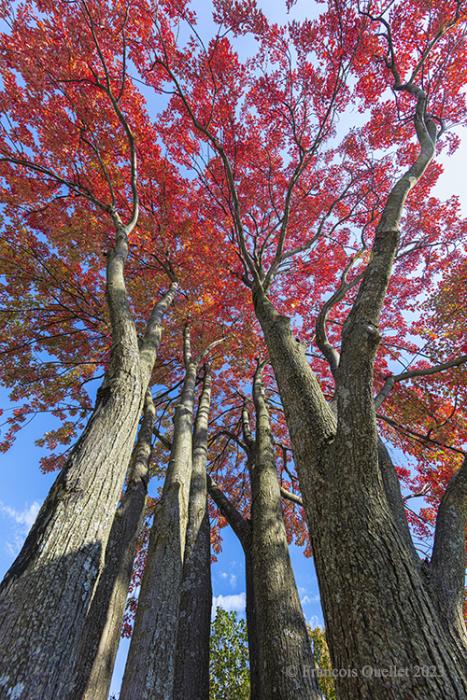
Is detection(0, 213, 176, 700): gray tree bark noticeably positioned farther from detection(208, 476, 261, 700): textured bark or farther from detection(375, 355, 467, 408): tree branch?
detection(208, 476, 261, 700): textured bark

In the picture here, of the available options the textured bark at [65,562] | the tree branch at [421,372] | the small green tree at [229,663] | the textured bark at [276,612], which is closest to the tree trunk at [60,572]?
the textured bark at [65,562]

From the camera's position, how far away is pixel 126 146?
26.1 feet

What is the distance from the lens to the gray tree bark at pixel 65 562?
4.90 ft

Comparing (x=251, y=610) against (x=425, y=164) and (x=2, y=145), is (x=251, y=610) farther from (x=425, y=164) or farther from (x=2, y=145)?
(x=2, y=145)

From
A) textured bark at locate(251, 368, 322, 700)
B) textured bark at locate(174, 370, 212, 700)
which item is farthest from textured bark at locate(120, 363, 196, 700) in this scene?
textured bark at locate(251, 368, 322, 700)

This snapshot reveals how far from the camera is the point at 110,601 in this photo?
375 centimetres

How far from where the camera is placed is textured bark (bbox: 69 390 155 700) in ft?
10.4

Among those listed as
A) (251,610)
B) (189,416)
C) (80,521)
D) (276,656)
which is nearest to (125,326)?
(80,521)

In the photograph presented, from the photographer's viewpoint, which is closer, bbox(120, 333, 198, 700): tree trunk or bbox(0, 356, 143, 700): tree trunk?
bbox(0, 356, 143, 700): tree trunk

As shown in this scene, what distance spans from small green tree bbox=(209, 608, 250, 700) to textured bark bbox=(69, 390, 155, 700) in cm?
590

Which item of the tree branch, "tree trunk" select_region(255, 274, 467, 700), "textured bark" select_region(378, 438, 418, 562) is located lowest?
"tree trunk" select_region(255, 274, 467, 700)

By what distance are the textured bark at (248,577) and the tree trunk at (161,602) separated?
3.77 ft

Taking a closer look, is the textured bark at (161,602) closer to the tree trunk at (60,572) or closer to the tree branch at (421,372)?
the tree trunk at (60,572)

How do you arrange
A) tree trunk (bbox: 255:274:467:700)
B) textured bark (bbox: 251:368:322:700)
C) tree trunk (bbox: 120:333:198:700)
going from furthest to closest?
textured bark (bbox: 251:368:322:700)
tree trunk (bbox: 120:333:198:700)
tree trunk (bbox: 255:274:467:700)
